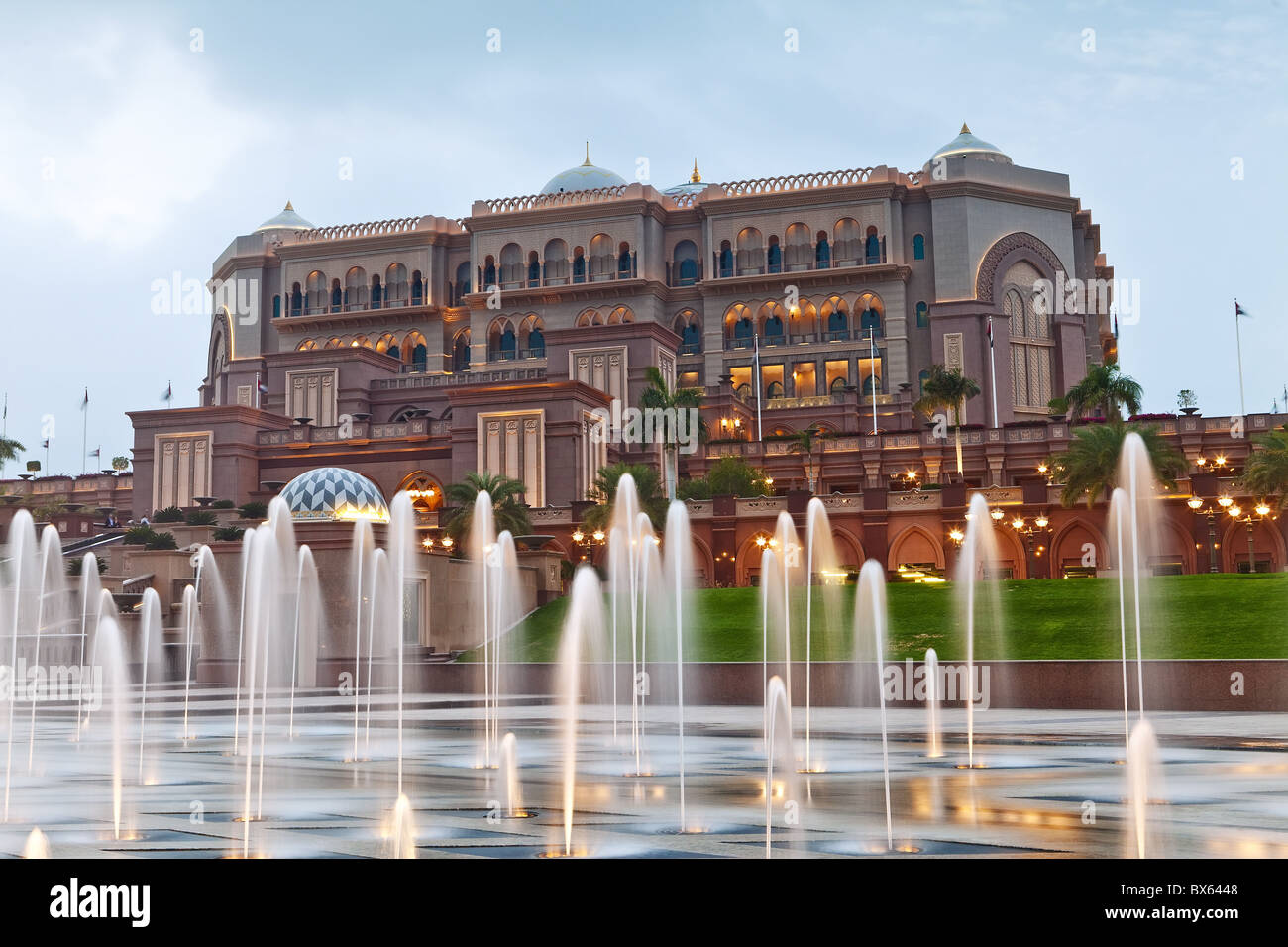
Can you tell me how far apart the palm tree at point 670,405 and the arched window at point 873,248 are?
21021 mm

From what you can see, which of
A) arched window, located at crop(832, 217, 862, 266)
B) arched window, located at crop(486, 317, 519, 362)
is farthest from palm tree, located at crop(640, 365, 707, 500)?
arched window, located at crop(486, 317, 519, 362)

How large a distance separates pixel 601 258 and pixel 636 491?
37780 millimetres

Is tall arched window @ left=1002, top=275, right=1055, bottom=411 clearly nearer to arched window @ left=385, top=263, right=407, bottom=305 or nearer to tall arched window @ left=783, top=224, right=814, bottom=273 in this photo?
tall arched window @ left=783, top=224, right=814, bottom=273

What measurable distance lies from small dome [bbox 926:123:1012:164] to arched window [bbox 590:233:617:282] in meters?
20.3

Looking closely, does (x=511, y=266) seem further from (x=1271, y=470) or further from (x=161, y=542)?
(x=1271, y=470)

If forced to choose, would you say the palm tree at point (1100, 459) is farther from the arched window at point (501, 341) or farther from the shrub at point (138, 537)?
the arched window at point (501, 341)

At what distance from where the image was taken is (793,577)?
49094mm

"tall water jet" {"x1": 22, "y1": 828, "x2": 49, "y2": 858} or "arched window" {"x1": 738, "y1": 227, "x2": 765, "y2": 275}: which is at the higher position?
"arched window" {"x1": 738, "y1": 227, "x2": 765, "y2": 275}

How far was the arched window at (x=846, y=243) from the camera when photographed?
80.0 meters

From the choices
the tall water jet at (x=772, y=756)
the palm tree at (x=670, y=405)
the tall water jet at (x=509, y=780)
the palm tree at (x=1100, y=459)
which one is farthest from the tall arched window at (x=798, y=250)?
the tall water jet at (x=509, y=780)

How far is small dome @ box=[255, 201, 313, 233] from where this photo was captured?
95.6m
